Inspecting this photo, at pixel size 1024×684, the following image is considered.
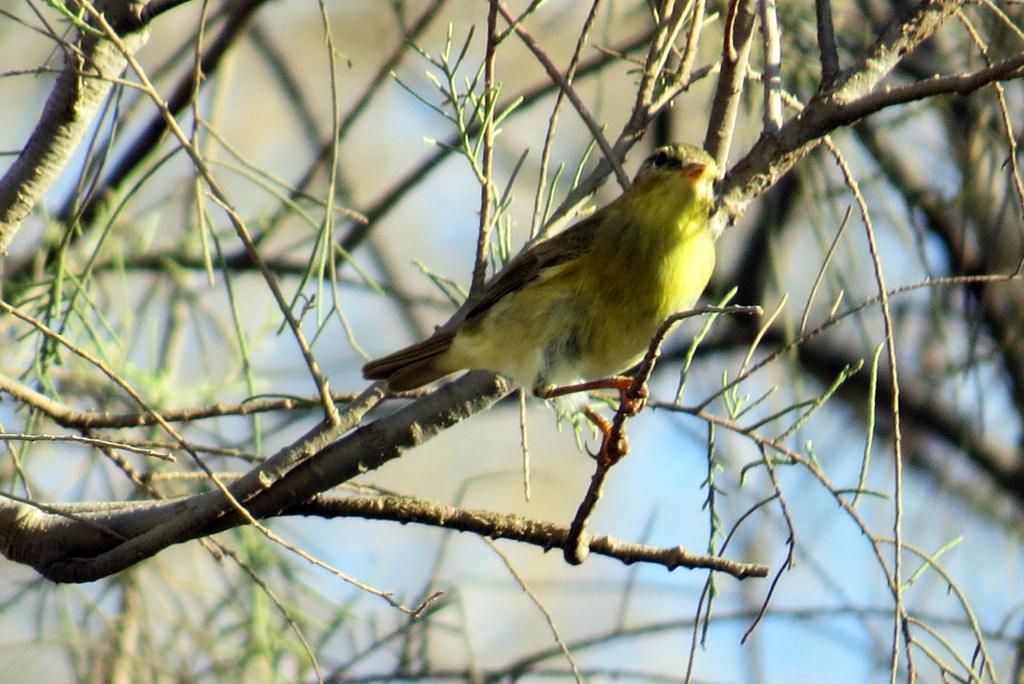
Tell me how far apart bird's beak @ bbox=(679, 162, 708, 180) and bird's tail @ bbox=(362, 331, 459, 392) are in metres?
0.67

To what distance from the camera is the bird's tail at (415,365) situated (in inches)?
127

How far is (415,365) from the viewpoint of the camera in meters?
3.32

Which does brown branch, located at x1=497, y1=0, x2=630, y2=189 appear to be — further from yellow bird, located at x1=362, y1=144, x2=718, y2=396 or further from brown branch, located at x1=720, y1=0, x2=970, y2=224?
yellow bird, located at x1=362, y1=144, x2=718, y2=396

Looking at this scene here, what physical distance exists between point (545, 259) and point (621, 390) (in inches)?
25.6

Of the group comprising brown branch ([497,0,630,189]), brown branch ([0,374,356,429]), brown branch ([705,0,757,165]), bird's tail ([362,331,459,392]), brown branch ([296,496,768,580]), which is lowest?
brown branch ([296,496,768,580])

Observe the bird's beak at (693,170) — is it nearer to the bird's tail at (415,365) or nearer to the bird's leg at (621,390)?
the bird's leg at (621,390)

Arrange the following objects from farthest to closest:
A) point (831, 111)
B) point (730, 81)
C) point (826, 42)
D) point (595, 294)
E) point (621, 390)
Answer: point (595, 294)
point (621, 390)
point (730, 81)
point (826, 42)
point (831, 111)

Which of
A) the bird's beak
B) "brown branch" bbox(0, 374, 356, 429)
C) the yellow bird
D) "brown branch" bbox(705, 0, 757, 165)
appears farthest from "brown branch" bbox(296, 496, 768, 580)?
the bird's beak

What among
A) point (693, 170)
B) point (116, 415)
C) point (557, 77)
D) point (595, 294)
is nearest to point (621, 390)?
point (595, 294)

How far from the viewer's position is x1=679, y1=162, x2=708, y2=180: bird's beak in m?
2.94

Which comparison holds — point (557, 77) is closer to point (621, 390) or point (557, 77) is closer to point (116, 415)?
point (621, 390)

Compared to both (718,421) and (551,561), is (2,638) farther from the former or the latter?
(718,421)

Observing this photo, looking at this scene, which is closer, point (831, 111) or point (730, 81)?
point (831, 111)

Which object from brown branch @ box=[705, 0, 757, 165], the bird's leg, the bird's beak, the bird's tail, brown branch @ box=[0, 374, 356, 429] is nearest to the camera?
the bird's leg
